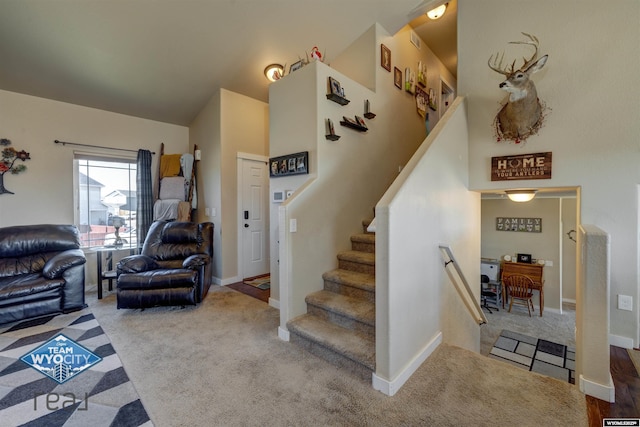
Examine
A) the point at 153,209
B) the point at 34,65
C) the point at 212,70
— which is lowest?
the point at 153,209

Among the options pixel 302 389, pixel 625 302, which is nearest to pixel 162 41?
pixel 302 389

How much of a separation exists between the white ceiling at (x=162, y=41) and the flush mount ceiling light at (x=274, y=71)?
0.11 metres

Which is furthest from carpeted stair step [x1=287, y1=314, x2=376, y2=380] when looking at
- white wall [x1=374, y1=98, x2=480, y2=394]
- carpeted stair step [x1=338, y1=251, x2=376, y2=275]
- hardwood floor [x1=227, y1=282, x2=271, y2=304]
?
hardwood floor [x1=227, y1=282, x2=271, y2=304]

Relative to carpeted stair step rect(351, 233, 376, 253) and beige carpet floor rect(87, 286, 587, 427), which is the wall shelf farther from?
beige carpet floor rect(87, 286, 587, 427)

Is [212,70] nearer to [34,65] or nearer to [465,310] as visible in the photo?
[34,65]

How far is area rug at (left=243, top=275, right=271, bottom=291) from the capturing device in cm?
A: 419

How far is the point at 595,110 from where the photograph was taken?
8.22 feet

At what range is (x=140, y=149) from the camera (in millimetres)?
4574

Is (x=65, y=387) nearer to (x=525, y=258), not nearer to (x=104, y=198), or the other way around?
(x=104, y=198)

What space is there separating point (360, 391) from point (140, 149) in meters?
4.85

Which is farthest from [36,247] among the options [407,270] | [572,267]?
[572,267]

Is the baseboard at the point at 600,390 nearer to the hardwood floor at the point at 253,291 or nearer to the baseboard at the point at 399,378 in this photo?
the baseboard at the point at 399,378

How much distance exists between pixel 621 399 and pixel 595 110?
235cm

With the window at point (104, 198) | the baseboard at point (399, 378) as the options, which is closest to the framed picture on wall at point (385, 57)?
the baseboard at point (399, 378)
